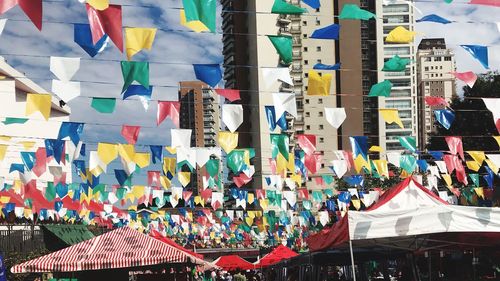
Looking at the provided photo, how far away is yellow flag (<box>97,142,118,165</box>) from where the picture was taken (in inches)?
672

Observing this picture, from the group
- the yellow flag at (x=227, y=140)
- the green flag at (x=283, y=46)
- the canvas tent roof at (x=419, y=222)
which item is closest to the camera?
the canvas tent roof at (x=419, y=222)

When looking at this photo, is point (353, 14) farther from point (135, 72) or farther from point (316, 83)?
point (135, 72)

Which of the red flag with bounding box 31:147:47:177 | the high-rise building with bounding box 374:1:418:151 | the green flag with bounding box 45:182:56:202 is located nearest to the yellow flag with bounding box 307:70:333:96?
the red flag with bounding box 31:147:47:177

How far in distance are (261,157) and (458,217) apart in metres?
68.2

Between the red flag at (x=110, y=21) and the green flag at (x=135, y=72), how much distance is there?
69.0 inches

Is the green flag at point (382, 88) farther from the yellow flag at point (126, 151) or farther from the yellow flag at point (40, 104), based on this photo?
the yellow flag at point (126, 151)

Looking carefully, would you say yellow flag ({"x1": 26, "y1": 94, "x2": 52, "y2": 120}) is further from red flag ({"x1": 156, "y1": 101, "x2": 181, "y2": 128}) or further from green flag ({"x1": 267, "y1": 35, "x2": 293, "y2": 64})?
green flag ({"x1": 267, "y1": 35, "x2": 293, "y2": 64})

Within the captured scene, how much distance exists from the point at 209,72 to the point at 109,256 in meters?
3.77

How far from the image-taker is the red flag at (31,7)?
798cm

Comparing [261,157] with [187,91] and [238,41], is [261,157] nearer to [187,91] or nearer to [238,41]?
[238,41]

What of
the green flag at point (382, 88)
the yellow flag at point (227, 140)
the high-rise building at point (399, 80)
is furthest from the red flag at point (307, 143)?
the high-rise building at point (399, 80)

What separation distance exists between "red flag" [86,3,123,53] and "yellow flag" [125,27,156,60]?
94cm

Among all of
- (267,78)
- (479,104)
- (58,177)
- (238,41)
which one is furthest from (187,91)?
(267,78)

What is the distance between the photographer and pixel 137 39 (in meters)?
10.2
